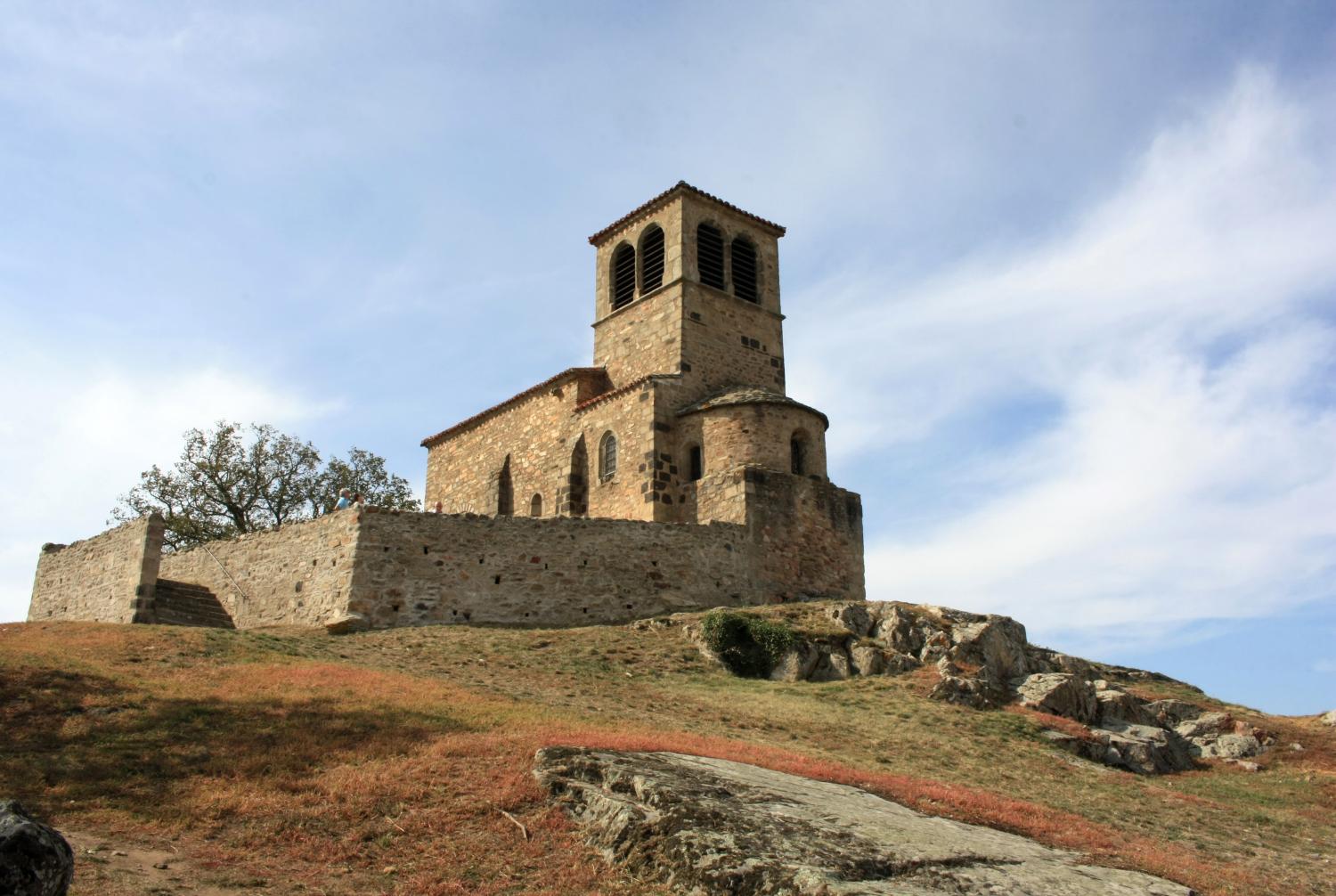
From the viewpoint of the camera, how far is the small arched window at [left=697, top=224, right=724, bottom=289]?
35.2 metres

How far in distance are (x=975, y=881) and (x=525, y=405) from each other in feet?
95.4

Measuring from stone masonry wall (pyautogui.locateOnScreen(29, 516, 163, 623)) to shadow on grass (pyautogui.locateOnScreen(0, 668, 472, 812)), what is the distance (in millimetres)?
9980

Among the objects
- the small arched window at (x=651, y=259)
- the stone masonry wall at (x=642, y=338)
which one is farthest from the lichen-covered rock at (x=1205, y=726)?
the small arched window at (x=651, y=259)

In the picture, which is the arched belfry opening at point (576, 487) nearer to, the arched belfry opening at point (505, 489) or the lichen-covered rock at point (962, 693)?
the arched belfry opening at point (505, 489)

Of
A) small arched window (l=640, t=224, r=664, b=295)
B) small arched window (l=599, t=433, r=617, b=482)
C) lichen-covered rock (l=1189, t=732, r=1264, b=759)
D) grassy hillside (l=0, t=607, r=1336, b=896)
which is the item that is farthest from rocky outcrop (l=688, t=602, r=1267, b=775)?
small arched window (l=640, t=224, r=664, b=295)

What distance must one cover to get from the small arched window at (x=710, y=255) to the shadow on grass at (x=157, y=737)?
2272cm

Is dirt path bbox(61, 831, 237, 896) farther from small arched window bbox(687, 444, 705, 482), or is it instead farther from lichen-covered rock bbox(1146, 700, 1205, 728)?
small arched window bbox(687, 444, 705, 482)

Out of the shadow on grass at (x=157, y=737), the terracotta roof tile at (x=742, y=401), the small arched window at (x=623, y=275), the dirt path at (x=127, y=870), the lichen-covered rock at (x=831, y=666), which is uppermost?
the small arched window at (x=623, y=275)

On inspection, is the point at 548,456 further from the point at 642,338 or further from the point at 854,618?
Answer: the point at 854,618

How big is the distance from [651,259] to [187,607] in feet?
60.6

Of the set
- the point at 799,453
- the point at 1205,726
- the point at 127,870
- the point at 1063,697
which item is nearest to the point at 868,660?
the point at 1063,697

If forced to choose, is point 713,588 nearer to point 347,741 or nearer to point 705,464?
point 705,464

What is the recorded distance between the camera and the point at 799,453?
31328mm

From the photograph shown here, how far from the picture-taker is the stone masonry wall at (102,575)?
25.2 metres
